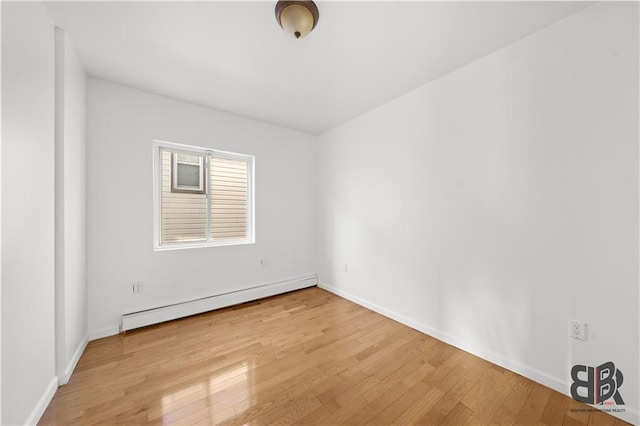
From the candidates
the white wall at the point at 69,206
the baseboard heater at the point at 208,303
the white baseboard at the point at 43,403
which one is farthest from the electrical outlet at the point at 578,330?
the white wall at the point at 69,206

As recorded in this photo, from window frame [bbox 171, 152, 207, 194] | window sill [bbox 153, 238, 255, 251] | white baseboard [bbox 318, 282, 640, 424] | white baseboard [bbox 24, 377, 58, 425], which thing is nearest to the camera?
white baseboard [bbox 24, 377, 58, 425]

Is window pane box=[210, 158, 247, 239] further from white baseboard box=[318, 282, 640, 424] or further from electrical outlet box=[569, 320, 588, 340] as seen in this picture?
electrical outlet box=[569, 320, 588, 340]

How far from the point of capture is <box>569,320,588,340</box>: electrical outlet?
4.94 ft

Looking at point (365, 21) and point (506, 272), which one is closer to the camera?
point (365, 21)

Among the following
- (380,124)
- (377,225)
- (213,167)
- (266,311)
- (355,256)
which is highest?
(380,124)

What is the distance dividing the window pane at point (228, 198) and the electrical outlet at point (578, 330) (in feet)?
11.1

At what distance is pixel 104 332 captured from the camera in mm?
2291

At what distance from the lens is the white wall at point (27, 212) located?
3.75 ft

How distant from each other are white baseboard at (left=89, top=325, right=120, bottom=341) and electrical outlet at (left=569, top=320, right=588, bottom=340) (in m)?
3.88

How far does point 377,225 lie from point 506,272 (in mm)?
1353

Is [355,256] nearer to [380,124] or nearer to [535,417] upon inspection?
[380,124]

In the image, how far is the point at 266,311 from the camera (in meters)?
2.90

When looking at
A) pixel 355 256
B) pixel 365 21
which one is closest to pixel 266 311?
pixel 355 256

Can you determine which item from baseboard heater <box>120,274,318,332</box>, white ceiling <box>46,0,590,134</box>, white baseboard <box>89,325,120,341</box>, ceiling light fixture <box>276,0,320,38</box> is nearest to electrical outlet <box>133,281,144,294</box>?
baseboard heater <box>120,274,318,332</box>
